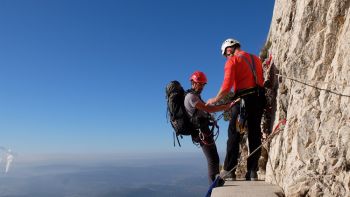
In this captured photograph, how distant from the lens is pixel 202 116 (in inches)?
504

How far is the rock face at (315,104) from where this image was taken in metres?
7.71

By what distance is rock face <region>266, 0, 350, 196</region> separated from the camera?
7.71 m

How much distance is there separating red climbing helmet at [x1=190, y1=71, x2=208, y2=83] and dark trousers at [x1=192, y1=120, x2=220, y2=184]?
60.3 inches

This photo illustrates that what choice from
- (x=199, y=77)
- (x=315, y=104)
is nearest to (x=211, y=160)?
(x=199, y=77)

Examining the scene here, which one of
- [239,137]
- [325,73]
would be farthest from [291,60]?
[239,137]

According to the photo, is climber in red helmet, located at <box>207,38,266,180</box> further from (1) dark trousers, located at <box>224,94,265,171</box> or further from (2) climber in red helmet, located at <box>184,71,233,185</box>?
(2) climber in red helmet, located at <box>184,71,233,185</box>

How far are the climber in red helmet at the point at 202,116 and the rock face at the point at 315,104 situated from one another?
2127mm

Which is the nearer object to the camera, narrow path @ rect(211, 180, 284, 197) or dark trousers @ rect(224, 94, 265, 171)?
narrow path @ rect(211, 180, 284, 197)

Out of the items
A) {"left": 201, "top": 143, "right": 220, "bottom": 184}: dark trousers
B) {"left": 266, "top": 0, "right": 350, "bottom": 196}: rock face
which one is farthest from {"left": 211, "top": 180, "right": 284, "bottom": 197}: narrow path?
{"left": 201, "top": 143, "right": 220, "bottom": 184}: dark trousers

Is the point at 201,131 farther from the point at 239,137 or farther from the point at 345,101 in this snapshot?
the point at 345,101

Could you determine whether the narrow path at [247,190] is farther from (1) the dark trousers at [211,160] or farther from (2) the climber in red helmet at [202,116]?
(2) the climber in red helmet at [202,116]

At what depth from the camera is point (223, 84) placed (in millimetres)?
11586

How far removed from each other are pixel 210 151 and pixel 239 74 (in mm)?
→ 3074

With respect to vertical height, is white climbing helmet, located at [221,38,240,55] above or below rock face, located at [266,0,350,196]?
above
